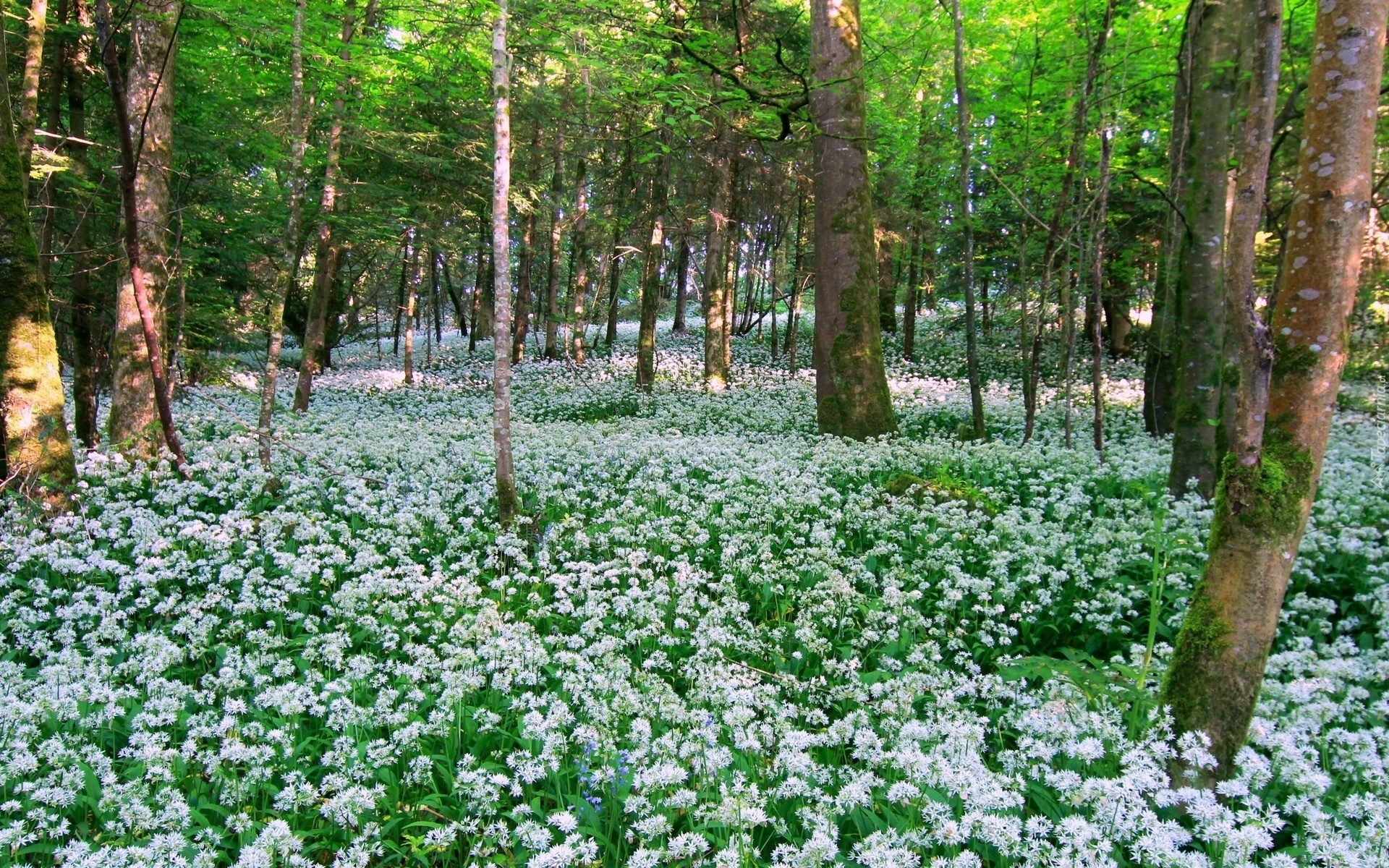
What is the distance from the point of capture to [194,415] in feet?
41.3

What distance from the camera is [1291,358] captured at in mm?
3057

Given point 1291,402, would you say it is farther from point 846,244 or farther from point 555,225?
point 555,225

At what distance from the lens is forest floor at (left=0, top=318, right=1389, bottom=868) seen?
298cm

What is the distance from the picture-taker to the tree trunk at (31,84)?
7.66 meters

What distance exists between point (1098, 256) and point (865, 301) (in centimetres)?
310

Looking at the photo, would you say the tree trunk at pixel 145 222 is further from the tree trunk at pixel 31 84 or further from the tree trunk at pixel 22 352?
the tree trunk at pixel 22 352

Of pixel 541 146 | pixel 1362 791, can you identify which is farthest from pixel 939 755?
pixel 541 146

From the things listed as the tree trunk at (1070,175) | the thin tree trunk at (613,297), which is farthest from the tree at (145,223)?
the thin tree trunk at (613,297)

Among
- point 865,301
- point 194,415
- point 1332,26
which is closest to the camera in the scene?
point 1332,26

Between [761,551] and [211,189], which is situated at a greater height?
[211,189]

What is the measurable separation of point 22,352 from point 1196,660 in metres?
9.30

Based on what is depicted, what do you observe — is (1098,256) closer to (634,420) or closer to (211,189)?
(634,420)

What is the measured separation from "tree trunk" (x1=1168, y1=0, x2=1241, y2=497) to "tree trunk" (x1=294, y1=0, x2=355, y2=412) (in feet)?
35.3

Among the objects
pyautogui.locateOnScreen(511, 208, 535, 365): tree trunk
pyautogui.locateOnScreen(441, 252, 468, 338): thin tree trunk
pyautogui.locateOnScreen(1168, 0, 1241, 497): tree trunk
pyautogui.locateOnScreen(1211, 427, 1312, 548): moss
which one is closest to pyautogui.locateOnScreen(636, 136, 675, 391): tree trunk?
pyautogui.locateOnScreen(441, 252, 468, 338): thin tree trunk
